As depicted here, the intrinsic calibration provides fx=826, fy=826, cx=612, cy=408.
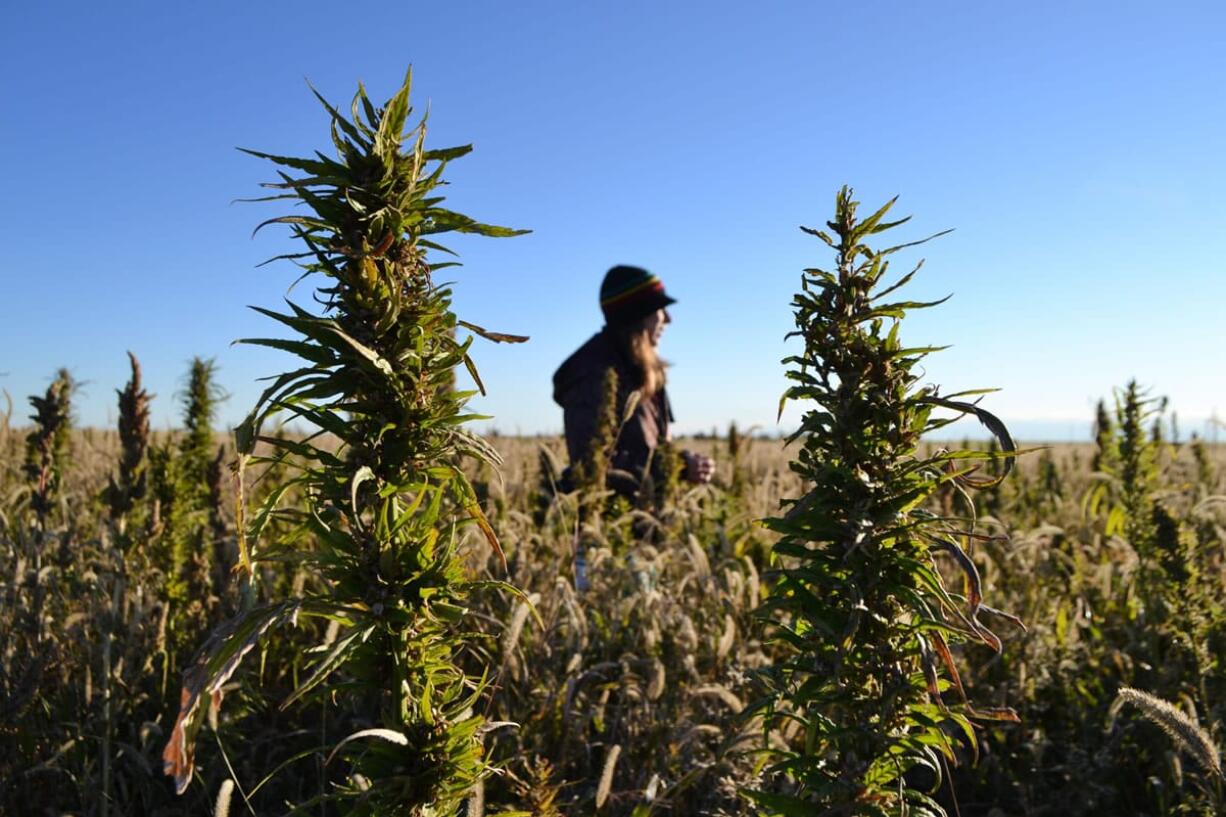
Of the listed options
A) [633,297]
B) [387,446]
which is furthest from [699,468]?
[387,446]

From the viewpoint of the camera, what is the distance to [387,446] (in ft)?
3.90

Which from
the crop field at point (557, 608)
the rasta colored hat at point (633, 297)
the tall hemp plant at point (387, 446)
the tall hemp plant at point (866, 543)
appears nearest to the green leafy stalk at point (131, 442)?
the crop field at point (557, 608)

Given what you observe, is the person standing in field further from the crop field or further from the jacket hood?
the crop field

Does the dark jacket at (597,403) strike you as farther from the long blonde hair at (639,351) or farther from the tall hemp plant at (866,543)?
the tall hemp plant at (866,543)

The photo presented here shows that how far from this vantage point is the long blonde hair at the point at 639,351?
699 cm

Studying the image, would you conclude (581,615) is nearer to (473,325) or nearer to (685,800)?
(685,800)

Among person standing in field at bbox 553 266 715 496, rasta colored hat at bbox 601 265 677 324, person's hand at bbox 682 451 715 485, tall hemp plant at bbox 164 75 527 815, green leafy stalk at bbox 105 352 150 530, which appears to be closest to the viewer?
tall hemp plant at bbox 164 75 527 815

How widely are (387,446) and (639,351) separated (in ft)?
19.3

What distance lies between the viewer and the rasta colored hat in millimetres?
6922

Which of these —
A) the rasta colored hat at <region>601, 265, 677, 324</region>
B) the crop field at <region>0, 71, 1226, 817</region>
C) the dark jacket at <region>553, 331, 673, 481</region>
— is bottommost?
the crop field at <region>0, 71, 1226, 817</region>

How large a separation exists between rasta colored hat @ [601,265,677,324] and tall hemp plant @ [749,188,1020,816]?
5.58 meters

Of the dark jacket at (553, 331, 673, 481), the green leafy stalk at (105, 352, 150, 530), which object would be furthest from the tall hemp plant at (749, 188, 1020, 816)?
the dark jacket at (553, 331, 673, 481)

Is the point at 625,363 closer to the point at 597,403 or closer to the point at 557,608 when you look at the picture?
the point at 597,403

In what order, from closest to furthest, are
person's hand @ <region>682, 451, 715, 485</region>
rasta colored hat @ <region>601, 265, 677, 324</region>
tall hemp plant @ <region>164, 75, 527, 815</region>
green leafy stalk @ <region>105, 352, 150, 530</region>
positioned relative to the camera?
tall hemp plant @ <region>164, 75, 527, 815</region> → green leafy stalk @ <region>105, 352, 150, 530</region> → person's hand @ <region>682, 451, 715, 485</region> → rasta colored hat @ <region>601, 265, 677, 324</region>
